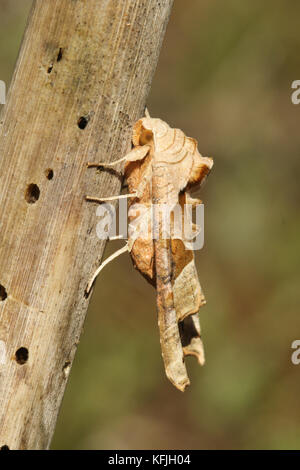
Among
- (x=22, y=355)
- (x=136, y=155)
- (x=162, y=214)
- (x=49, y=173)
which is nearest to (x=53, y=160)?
(x=49, y=173)

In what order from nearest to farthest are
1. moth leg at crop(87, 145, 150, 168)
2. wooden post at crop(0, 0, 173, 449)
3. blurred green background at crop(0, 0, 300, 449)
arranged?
1. wooden post at crop(0, 0, 173, 449)
2. moth leg at crop(87, 145, 150, 168)
3. blurred green background at crop(0, 0, 300, 449)

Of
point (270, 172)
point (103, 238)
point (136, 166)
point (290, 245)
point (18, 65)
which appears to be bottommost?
point (103, 238)

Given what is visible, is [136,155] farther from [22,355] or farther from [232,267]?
[232,267]

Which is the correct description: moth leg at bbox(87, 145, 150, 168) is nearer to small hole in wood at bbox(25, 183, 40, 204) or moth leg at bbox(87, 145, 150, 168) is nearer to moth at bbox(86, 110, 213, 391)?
moth at bbox(86, 110, 213, 391)

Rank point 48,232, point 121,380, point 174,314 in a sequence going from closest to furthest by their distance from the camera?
point 48,232 → point 174,314 → point 121,380

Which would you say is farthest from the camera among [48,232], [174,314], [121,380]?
[121,380]

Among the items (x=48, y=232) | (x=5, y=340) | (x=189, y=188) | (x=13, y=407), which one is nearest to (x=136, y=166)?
(x=189, y=188)

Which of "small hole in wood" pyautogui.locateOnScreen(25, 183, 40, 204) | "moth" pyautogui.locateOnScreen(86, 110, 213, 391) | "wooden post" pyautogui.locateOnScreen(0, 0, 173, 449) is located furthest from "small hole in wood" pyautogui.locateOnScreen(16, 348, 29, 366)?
"small hole in wood" pyautogui.locateOnScreen(25, 183, 40, 204)

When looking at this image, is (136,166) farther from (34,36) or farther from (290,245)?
(290,245)
